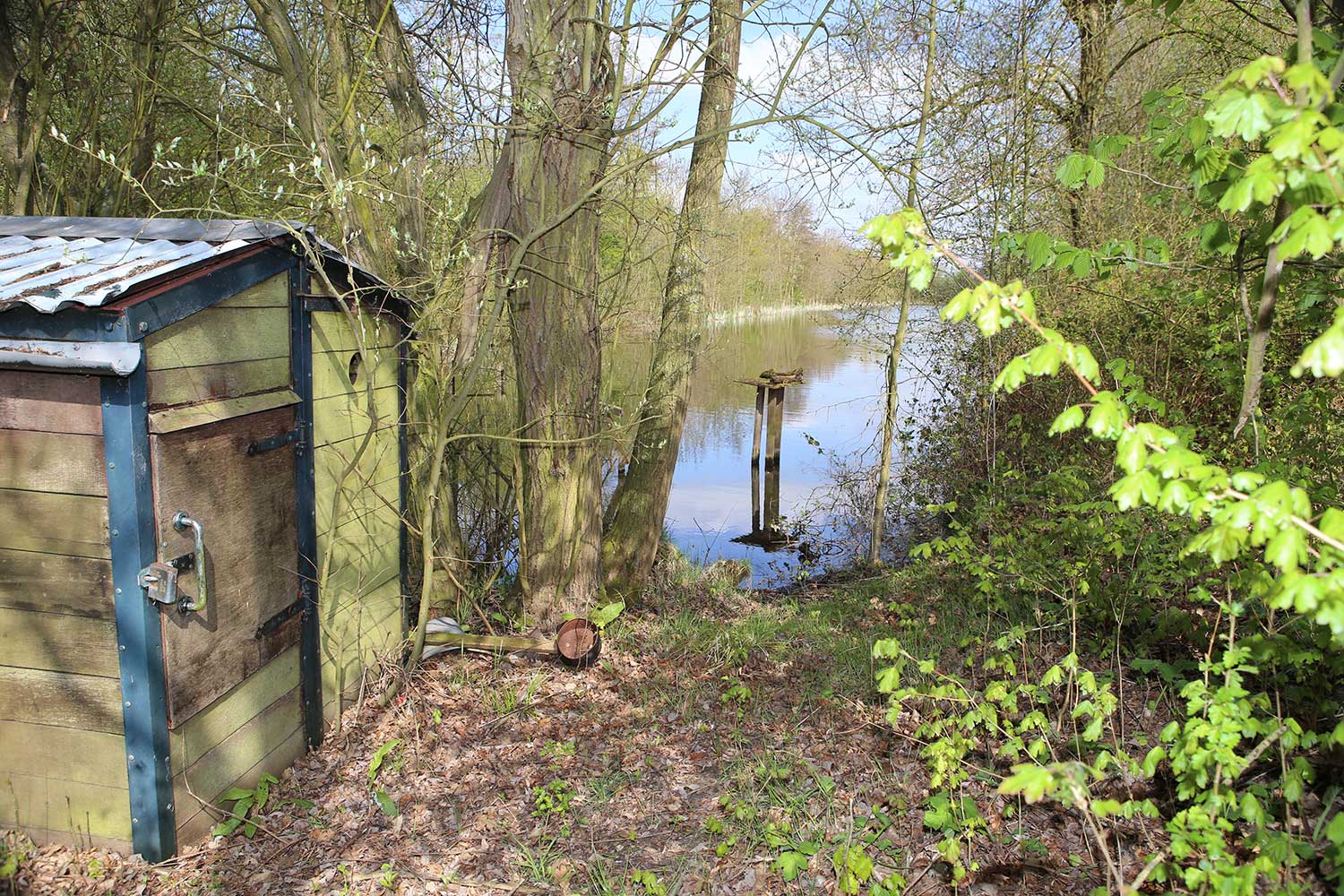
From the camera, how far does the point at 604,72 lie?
5695 millimetres

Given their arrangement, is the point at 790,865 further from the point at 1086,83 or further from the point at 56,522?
the point at 1086,83

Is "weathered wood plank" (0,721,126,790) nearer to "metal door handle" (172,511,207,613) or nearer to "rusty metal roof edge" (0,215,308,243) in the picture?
"metal door handle" (172,511,207,613)

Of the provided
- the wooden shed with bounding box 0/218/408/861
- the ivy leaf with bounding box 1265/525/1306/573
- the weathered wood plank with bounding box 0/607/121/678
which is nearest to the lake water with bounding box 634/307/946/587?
the wooden shed with bounding box 0/218/408/861

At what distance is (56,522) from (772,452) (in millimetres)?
11214

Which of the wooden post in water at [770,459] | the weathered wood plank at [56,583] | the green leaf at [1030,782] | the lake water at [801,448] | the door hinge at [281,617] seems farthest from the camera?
the wooden post in water at [770,459]

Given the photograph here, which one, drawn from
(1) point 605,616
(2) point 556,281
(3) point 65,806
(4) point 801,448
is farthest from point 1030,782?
(4) point 801,448

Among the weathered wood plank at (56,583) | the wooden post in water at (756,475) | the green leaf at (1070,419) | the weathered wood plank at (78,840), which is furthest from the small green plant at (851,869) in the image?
the wooden post in water at (756,475)

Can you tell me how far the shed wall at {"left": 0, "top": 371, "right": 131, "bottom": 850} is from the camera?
3133mm

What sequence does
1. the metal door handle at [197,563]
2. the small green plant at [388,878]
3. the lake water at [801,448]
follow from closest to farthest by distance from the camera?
the metal door handle at [197,563] < the small green plant at [388,878] < the lake water at [801,448]

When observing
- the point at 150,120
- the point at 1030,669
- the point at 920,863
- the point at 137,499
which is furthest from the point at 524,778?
the point at 150,120

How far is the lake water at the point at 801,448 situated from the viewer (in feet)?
31.0

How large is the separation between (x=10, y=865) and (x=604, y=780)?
7.88 feet

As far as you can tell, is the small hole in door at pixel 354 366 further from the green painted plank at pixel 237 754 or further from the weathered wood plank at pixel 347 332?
the green painted plank at pixel 237 754

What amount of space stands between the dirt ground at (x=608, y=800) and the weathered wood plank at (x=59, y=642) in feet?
2.50
